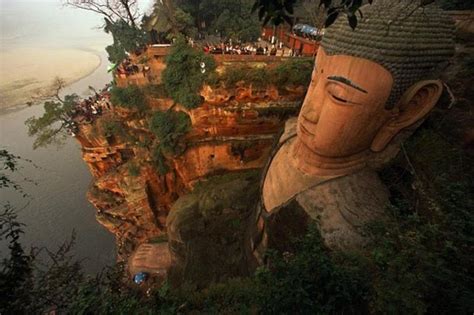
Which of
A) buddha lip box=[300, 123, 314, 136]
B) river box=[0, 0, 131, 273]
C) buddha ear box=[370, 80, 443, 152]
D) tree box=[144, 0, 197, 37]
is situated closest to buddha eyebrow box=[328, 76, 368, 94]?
buddha ear box=[370, 80, 443, 152]

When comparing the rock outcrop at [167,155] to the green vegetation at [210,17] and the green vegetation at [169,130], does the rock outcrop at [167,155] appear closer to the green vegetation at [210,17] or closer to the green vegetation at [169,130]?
the green vegetation at [169,130]

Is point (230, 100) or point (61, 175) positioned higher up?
point (230, 100)

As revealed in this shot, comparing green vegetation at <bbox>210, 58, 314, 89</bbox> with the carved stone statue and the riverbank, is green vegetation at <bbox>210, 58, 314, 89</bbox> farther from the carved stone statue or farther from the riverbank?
the riverbank

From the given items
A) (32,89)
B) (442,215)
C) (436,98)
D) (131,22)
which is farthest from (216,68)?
(32,89)

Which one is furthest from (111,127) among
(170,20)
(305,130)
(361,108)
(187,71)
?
(361,108)

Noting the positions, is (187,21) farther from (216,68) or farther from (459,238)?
(459,238)

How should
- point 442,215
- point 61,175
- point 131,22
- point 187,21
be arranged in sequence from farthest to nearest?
point 61,175 < point 131,22 < point 187,21 < point 442,215
